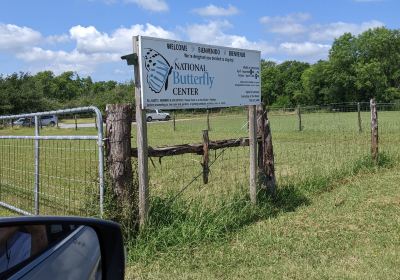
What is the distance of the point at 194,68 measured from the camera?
6371mm

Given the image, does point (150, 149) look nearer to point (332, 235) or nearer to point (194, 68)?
point (194, 68)

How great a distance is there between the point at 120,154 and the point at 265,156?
8.91ft

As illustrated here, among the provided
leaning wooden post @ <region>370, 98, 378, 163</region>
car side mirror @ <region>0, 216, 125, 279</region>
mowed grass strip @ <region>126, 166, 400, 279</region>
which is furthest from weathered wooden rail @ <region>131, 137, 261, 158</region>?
leaning wooden post @ <region>370, 98, 378, 163</region>

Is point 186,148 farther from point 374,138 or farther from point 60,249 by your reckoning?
point 374,138

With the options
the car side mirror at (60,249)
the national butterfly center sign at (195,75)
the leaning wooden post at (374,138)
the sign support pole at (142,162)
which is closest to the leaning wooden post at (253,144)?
the national butterfly center sign at (195,75)

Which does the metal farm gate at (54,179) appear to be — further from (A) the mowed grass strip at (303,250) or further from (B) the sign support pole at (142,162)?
(A) the mowed grass strip at (303,250)

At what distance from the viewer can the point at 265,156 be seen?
7.64 metres

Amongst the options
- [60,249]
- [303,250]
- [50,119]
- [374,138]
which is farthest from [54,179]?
[50,119]

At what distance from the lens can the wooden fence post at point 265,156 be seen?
7.59 metres

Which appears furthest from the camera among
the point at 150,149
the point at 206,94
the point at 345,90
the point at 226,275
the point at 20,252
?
the point at 345,90

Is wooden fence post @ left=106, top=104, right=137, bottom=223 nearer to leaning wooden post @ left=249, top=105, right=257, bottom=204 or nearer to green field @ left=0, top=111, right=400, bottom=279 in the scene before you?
green field @ left=0, top=111, right=400, bottom=279

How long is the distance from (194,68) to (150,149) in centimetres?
115

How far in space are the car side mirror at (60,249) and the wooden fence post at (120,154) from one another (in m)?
3.32

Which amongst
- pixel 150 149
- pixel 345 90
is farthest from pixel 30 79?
pixel 150 149
